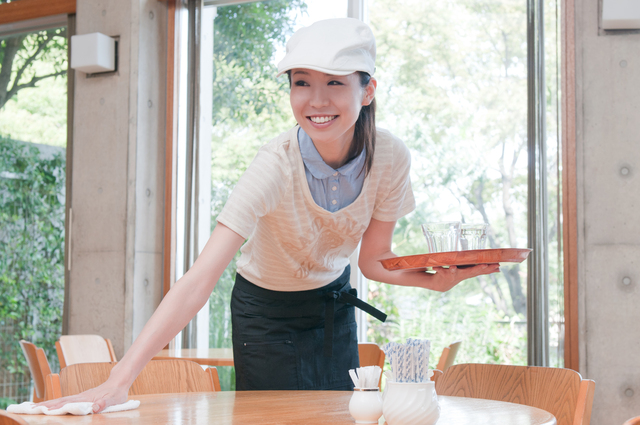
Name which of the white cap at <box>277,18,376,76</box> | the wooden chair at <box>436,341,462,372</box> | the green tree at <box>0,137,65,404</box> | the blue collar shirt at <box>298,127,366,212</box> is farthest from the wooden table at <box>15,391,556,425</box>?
the green tree at <box>0,137,65,404</box>

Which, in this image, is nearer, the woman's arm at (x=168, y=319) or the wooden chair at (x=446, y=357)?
the woman's arm at (x=168, y=319)

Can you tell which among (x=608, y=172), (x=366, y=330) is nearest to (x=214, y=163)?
(x=366, y=330)

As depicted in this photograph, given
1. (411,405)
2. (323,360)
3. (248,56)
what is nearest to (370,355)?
(323,360)

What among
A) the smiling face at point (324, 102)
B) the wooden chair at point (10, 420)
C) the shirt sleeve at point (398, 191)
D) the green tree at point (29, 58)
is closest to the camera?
the wooden chair at point (10, 420)

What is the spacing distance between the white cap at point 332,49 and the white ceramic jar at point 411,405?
0.71m

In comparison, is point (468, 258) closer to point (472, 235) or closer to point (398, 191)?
point (472, 235)

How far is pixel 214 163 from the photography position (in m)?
4.17

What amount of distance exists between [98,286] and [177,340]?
2.01 ft

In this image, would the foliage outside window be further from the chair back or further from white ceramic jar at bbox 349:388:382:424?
white ceramic jar at bbox 349:388:382:424

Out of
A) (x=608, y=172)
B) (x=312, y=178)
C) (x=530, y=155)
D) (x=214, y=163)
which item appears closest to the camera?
(x=312, y=178)

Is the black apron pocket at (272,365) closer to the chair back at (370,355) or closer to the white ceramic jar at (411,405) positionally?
the white ceramic jar at (411,405)

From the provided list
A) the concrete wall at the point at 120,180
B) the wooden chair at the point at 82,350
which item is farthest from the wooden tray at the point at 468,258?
the concrete wall at the point at 120,180

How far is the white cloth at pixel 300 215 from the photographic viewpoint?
1522mm

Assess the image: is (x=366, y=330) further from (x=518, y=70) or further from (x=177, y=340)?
(x=518, y=70)
